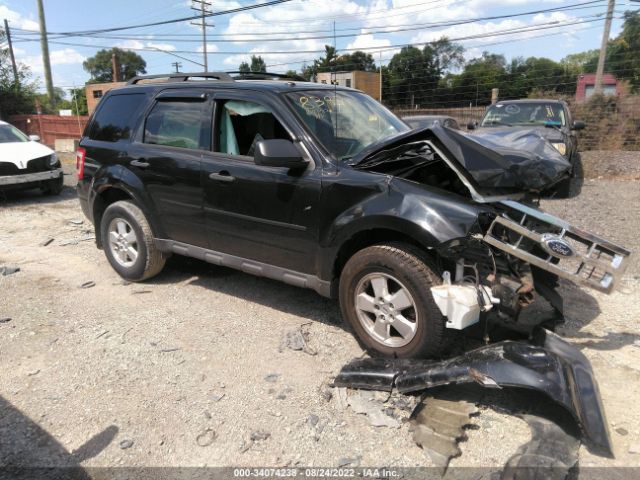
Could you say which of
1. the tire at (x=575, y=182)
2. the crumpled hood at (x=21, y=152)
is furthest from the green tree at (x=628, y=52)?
the crumpled hood at (x=21, y=152)

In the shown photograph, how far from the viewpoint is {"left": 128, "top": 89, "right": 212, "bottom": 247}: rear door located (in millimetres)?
4430

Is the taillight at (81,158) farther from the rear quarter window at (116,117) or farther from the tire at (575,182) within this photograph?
the tire at (575,182)

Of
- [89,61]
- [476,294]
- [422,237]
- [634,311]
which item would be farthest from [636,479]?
[89,61]

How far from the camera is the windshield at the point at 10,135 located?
1058 cm

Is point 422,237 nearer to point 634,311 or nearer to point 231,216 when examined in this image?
point 231,216

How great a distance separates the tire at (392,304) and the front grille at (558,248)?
524 millimetres

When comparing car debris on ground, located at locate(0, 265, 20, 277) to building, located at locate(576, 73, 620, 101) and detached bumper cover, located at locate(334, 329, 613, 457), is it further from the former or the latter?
building, located at locate(576, 73, 620, 101)

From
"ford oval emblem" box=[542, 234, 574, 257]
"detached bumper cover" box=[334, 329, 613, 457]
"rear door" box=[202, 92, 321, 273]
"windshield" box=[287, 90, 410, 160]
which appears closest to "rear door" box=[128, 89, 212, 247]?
"rear door" box=[202, 92, 321, 273]

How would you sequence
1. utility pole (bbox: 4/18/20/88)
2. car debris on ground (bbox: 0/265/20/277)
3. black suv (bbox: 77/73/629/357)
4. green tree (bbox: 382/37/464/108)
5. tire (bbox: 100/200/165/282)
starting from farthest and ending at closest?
utility pole (bbox: 4/18/20/88)
green tree (bbox: 382/37/464/108)
car debris on ground (bbox: 0/265/20/277)
tire (bbox: 100/200/165/282)
black suv (bbox: 77/73/629/357)

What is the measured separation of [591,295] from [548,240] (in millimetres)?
2159

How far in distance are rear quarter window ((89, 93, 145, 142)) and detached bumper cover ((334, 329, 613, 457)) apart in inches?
134

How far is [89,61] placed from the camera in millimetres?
90375

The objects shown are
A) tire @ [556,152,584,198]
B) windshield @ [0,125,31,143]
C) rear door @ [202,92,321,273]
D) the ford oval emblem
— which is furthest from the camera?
windshield @ [0,125,31,143]

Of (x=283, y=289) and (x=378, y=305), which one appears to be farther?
(x=283, y=289)
